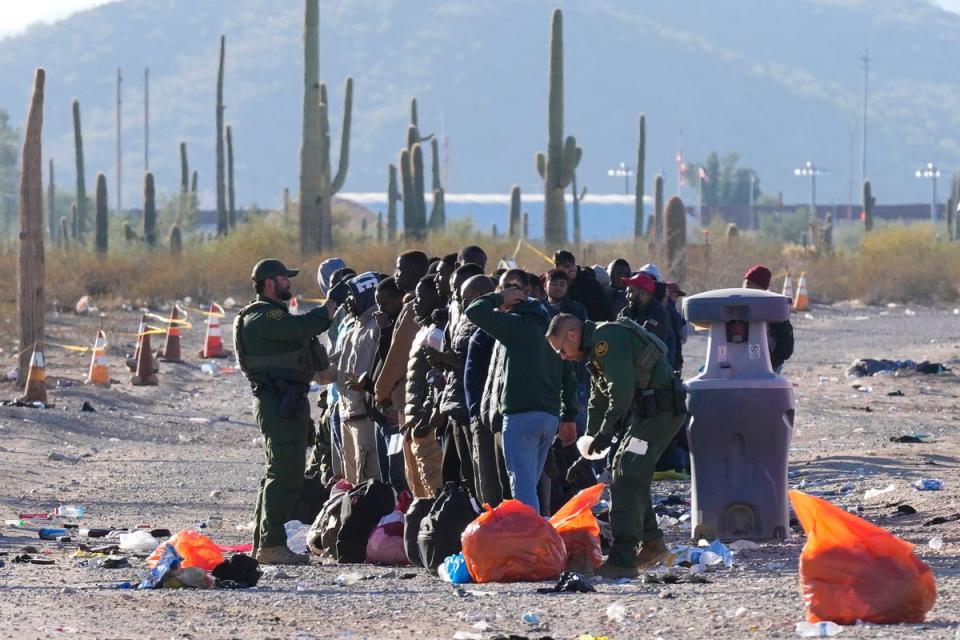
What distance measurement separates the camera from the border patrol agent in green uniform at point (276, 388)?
10617 millimetres

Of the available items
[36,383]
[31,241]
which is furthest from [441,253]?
[36,383]

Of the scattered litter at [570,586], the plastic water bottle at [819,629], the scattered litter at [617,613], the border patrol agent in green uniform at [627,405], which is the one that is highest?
the border patrol agent in green uniform at [627,405]

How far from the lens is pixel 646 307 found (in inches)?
525

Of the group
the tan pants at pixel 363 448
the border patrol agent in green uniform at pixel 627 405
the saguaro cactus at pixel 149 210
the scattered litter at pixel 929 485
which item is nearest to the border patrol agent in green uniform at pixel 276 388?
the tan pants at pixel 363 448

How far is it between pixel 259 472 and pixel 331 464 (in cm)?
243

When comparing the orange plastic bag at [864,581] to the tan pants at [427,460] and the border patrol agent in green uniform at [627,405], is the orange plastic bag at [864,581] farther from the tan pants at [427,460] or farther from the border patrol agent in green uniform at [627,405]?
the tan pants at [427,460]

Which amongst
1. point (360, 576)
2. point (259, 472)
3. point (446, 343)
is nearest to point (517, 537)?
point (360, 576)

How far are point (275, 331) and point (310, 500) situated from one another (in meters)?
1.84

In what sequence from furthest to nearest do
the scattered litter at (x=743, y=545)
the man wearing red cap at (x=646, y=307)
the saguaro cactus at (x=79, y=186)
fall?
the saguaro cactus at (x=79, y=186), the man wearing red cap at (x=646, y=307), the scattered litter at (x=743, y=545)

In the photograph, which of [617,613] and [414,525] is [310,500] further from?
[617,613]

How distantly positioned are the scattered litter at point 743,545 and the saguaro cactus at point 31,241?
1138cm

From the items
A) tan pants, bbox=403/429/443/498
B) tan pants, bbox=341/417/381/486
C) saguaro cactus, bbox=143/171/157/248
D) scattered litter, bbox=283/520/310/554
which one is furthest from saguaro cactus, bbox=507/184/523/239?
tan pants, bbox=403/429/443/498

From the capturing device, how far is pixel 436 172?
203 feet

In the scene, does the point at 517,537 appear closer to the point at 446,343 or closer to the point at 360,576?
the point at 360,576
